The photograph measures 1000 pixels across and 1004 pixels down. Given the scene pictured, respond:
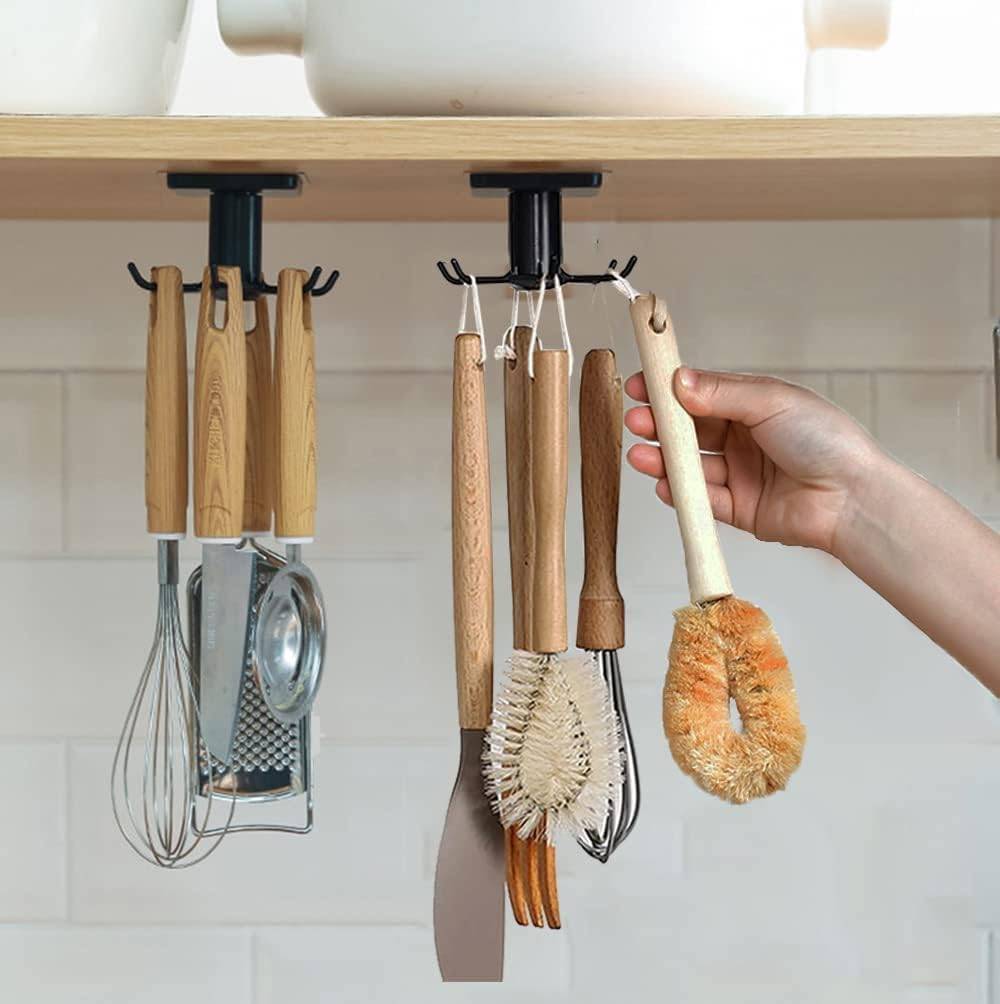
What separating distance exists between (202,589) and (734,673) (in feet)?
0.92

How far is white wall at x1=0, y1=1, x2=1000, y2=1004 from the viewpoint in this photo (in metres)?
0.91

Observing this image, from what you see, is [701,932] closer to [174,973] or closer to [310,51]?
[174,973]

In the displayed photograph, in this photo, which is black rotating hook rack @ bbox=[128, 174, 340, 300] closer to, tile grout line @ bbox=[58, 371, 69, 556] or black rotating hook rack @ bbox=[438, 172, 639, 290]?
black rotating hook rack @ bbox=[438, 172, 639, 290]

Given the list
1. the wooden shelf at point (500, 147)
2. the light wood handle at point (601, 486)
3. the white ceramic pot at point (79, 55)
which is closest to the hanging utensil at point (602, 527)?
the light wood handle at point (601, 486)

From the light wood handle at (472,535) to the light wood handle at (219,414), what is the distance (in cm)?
11

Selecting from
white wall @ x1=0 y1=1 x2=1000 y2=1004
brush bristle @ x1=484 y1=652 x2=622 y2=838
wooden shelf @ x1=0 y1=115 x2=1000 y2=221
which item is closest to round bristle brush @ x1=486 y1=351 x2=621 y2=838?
brush bristle @ x1=484 y1=652 x2=622 y2=838

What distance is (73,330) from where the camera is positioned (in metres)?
0.90

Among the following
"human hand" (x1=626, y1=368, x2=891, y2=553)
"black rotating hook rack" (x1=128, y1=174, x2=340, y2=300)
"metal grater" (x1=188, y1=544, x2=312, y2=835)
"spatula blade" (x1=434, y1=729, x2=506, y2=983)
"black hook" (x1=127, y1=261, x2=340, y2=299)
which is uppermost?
"black rotating hook rack" (x1=128, y1=174, x2=340, y2=300)

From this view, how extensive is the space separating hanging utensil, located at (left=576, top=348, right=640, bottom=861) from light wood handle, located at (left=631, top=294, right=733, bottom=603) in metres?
0.04

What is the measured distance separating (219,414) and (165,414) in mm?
46

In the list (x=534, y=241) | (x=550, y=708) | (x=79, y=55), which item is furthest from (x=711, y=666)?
(x=79, y=55)

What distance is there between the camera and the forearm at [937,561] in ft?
2.38

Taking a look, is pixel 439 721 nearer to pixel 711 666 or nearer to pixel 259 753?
pixel 259 753

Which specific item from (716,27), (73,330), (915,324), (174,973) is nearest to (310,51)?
(716,27)
